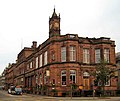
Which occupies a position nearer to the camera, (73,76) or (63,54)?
(73,76)

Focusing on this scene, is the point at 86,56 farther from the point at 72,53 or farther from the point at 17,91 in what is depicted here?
the point at 17,91

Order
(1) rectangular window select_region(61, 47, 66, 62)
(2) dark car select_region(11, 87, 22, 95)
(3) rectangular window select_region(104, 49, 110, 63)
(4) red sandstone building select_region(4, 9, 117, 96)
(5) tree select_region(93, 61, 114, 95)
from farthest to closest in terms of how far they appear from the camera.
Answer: (2) dark car select_region(11, 87, 22, 95)
(3) rectangular window select_region(104, 49, 110, 63)
(1) rectangular window select_region(61, 47, 66, 62)
(4) red sandstone building select_region(4, 9, 117, 96)
(5) tree select_region(93, 61, 114, 95)

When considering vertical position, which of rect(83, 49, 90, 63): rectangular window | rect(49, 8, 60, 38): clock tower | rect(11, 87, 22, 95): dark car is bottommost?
rect(11, 87, 22, 95): dark car

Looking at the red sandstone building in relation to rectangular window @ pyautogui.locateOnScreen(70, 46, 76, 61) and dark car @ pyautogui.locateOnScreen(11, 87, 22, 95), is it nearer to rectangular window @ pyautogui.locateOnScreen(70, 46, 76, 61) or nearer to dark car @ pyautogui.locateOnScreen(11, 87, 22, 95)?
rectangular window @ pyautogui.locateOnScreen(70, 46, 76, 61)

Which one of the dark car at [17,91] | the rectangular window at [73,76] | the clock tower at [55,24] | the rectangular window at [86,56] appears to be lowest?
the dark car at [17,91]

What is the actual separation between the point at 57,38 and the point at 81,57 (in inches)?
260

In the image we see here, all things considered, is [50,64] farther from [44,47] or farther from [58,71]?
[44,47]

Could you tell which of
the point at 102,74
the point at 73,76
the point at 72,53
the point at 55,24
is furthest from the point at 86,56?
the point at 102,74

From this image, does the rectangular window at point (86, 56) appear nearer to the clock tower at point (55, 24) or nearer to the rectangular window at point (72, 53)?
the rectangular window at point (72, 53)

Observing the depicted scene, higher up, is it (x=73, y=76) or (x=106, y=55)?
(x=106, y=55)

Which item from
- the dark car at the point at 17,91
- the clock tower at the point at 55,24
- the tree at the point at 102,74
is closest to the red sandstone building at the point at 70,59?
the clock tower at the point at 55,24

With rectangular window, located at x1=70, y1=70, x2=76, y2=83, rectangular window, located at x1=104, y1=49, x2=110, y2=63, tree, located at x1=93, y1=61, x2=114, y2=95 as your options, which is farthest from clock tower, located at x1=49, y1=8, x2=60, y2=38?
tree, located at x1=93, y1=61, x2=114, y2=95

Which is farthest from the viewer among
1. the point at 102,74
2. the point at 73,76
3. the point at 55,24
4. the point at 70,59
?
the point at 55,24

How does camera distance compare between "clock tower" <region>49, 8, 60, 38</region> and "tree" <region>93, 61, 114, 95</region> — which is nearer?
"tree" <region>93, 61, 114, 95</region>
